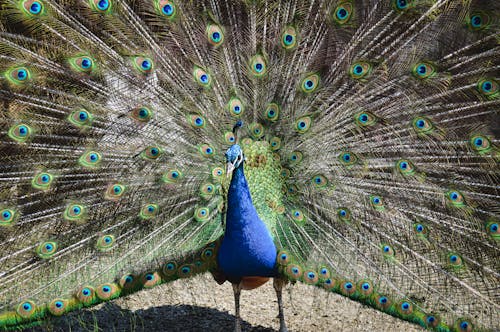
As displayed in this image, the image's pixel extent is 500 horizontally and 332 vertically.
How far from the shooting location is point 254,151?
3547 mm

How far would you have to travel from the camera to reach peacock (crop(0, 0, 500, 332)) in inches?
129

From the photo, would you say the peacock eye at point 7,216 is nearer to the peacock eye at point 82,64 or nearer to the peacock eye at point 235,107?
the peacock eye at point 82,64

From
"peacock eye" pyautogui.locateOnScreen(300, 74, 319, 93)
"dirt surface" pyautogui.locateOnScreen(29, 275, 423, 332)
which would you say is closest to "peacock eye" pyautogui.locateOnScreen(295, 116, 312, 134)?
"peacock eye" pyautogui.locateOnScreen(300, 74, 319, 93)

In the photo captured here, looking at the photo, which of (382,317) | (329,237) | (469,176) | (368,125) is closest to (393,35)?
(368,125)

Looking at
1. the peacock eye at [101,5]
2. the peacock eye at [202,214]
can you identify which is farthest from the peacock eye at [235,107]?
the peacock eye at [101,5]

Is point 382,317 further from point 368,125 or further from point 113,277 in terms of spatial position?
point 113,277

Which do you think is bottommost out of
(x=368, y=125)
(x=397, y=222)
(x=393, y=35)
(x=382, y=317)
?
(x=382, y=317)

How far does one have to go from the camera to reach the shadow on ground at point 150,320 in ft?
13.9

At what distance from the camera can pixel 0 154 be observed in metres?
3.38

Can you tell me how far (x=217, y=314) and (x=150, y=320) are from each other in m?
0.49

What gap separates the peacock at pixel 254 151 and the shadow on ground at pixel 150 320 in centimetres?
88

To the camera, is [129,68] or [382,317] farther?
[382,317]

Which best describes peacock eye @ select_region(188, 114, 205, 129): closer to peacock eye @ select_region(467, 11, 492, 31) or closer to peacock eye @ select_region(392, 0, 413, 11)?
peacock eye @ select_region(392, 0, 413, 11)

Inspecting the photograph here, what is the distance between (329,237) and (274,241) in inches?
12.3
